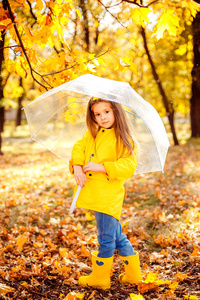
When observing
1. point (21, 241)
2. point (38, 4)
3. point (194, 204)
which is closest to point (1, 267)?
point (21, 241)

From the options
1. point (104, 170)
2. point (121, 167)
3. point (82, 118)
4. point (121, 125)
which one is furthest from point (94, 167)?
point (82, 118)

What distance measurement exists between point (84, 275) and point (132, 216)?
5.29ft

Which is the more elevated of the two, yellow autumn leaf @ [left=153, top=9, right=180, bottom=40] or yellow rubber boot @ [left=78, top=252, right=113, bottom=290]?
yellow autumn leaf @ [left=153, top=9, right=180, bottom=40]

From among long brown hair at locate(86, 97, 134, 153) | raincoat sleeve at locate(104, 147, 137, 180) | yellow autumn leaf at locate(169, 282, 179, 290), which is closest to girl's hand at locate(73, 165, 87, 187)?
raincoat sleeve at locate(104, 147, 137, 180)

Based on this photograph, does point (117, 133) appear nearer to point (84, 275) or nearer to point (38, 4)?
point (38, 4)

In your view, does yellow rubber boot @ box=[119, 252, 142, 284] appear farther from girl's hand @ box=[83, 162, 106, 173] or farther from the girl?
girl's hand @ box=[83, 162, 106, 173]

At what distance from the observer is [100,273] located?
2.73 meters

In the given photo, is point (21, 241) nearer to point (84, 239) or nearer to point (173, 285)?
point (84, 239)

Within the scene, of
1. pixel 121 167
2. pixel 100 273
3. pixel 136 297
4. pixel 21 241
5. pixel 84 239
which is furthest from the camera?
pixel 84 239

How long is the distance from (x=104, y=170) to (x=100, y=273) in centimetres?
97

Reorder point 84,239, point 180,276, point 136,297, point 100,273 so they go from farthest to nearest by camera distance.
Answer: point 84,239
point 180,276
point 100,273
point 136,297

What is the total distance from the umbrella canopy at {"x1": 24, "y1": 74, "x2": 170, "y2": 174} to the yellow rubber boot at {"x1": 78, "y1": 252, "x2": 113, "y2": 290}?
2.84 ft

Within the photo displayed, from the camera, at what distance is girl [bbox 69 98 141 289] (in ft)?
8.43

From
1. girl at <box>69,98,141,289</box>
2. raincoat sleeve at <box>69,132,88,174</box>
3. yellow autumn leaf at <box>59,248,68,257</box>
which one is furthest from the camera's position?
yellow autumn leaf at <box>59,248,68,257</box>
